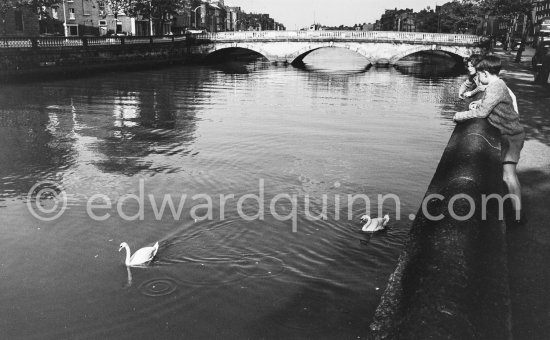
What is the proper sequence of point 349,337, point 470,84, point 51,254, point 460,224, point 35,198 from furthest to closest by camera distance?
1. point 470,84
2. point 35,198
3. point 51,254
4. point 349,337
5. point 460,224

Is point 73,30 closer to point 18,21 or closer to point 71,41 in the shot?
point 18,21

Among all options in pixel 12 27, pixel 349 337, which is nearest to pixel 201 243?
pixel 349 337

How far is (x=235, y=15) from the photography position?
5738 inches

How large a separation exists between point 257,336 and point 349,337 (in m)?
0.88

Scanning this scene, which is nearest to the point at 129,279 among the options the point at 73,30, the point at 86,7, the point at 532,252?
the point at 532,252

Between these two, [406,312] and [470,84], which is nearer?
[406,312]

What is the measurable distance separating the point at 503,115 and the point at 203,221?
442 cm

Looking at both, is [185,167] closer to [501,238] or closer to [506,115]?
[506,115]

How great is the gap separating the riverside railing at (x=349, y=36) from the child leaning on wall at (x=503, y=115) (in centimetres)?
4926

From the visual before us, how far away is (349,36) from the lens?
5606 centimetres

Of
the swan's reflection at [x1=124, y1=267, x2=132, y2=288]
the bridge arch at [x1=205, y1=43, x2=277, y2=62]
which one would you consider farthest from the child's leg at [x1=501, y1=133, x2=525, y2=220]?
the bridge arch at [x1=205, y1=43, x2=277, y2=62]

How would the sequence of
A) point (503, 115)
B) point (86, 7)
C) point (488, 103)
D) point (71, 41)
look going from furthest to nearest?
point (86, 7)
point (71, 41)
point (503, 115)
point (488, 103)

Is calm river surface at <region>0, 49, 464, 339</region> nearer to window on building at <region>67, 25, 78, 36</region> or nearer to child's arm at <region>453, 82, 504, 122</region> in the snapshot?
child's arm at <region>453, 82, 504, 122</region>

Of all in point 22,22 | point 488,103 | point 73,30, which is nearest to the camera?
point 488,103
